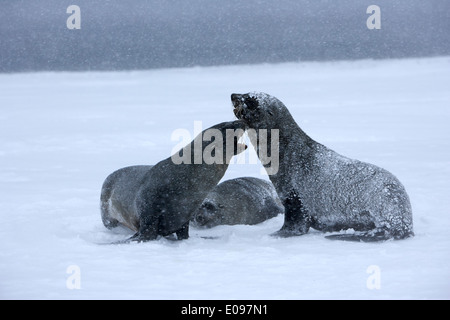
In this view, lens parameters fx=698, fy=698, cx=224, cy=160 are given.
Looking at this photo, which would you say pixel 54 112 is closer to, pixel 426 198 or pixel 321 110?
pixel 321 110

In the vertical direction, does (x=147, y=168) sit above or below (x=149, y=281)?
above

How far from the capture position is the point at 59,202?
725cm

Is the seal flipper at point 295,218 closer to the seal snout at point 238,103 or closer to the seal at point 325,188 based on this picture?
the seal at point 325,188

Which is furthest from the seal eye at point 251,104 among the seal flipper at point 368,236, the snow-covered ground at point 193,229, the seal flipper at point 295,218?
the seal flipper at point 368,236

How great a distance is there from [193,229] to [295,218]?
1.11 meters

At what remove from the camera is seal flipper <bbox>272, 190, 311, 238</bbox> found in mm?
5887

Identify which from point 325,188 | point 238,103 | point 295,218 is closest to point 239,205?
point 295,218

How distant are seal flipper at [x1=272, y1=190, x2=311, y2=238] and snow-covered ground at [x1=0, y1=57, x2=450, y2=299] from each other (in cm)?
22

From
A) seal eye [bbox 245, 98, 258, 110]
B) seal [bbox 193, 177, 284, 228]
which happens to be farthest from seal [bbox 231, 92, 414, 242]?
seal [bbox 193, 177, 284, 228]

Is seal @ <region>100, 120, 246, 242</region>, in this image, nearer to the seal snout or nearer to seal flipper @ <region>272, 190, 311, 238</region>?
the seal snout

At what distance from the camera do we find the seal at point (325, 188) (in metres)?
5.58
